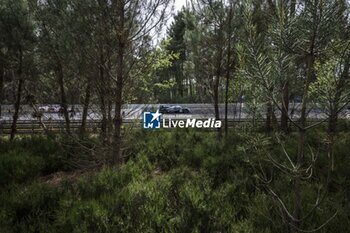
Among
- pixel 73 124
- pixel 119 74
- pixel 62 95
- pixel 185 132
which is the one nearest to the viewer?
pixel 119 74

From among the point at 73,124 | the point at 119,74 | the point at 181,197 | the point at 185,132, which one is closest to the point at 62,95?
the point at 73,124

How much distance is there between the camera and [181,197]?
450cm

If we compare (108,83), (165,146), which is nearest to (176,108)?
(165,146)

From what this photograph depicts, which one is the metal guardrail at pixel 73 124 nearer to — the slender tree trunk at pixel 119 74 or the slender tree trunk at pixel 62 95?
the slender tree trunk at pixel 62 95

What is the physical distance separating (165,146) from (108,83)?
3247 mm

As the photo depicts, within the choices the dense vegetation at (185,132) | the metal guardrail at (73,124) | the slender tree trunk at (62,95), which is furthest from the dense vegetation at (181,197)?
the slender tree trunk at (62,95)

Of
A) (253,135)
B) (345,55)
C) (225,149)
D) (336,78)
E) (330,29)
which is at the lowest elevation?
(225,149)

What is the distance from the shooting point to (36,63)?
9.46 m

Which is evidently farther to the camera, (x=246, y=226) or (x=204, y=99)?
(x=204, y=99)

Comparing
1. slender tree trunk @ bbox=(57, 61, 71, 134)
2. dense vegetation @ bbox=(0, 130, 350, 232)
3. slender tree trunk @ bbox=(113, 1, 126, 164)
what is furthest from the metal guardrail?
dense vegetation @ bbox=(0, 130, 350, 232)

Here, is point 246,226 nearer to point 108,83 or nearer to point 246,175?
point 246,175

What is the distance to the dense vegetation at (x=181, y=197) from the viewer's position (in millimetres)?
3668

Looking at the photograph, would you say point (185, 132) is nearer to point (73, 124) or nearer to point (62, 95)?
point (73, 124)

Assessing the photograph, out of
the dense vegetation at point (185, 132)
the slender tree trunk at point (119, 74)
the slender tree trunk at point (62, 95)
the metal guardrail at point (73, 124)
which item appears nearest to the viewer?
the dense vegetation at point (185, 132)
